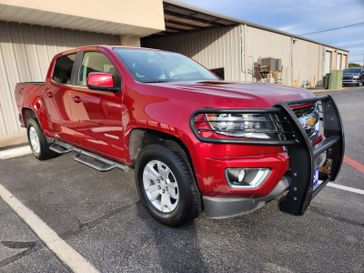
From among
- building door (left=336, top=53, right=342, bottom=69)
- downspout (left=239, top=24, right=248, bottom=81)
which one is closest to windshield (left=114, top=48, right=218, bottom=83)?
downspout (left=239, top=24, right=248, bottom=81)

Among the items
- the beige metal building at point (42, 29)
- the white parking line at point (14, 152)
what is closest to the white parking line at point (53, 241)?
the white parking line at point (14, 152)

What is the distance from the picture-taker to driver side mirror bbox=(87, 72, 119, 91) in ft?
10.2

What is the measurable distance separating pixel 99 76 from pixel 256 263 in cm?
236

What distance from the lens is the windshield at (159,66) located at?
11.0 feet

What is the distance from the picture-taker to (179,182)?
8.63ft

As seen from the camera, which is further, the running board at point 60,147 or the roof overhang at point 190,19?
the roof overhang at point 190,19

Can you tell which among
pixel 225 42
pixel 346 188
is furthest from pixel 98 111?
pixel 225 42

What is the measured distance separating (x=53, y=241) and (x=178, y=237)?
1.19 m

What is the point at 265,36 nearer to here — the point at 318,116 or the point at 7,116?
the point at 7,116

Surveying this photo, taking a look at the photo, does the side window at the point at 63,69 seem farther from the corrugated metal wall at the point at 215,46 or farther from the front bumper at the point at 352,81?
the front bumper at the point at 352,81

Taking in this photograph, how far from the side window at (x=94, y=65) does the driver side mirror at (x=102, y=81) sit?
26cm

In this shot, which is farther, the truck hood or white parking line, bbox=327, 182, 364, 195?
white parking line, bbox=327, 182, 364, 195

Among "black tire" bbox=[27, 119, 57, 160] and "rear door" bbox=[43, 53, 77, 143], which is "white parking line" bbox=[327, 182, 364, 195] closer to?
"rear door" bbox=[43, 53, 77, 143]

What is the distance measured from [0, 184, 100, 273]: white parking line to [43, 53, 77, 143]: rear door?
4.14 ft
